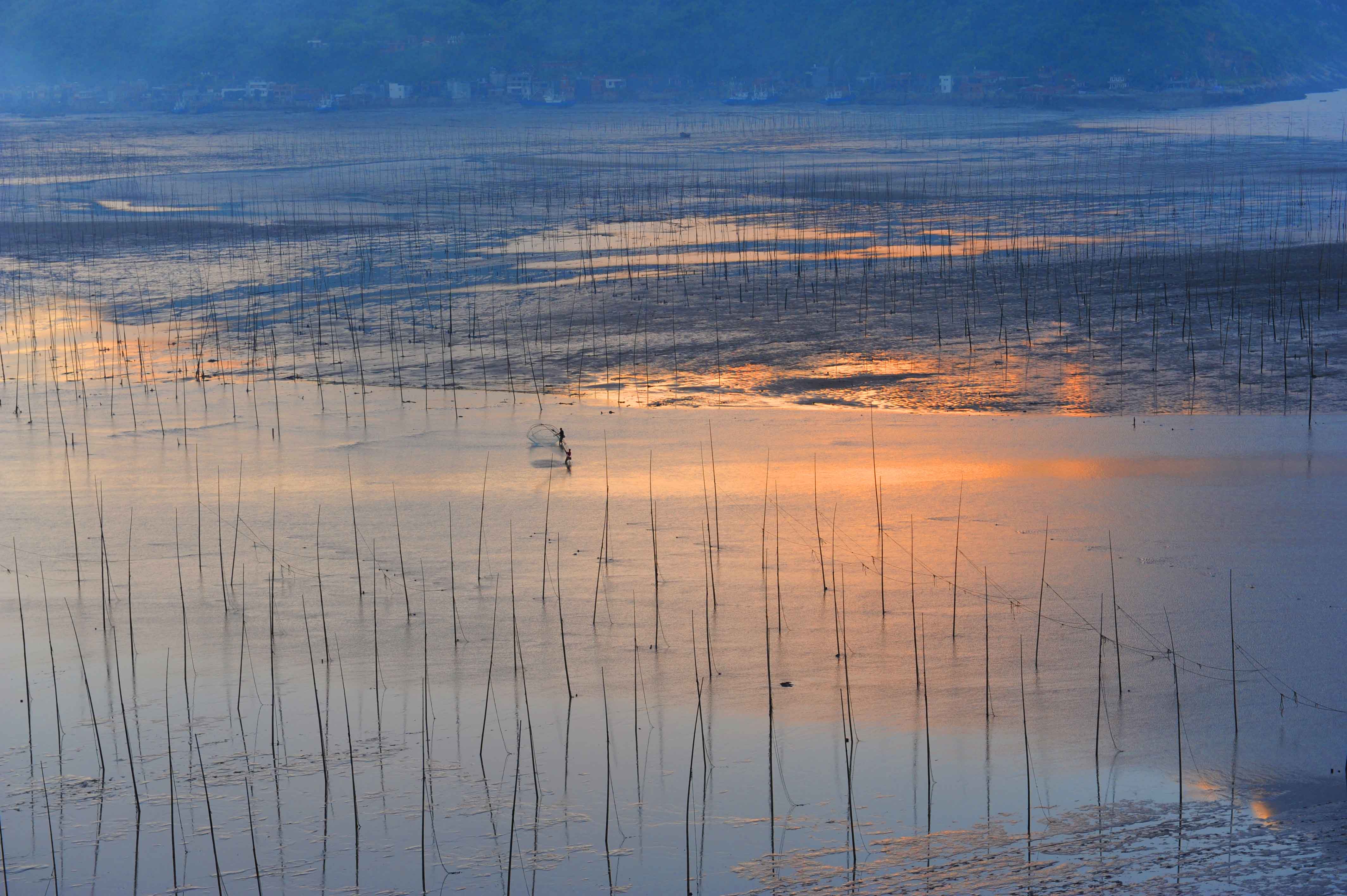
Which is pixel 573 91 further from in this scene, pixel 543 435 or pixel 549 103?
pixel 543 435

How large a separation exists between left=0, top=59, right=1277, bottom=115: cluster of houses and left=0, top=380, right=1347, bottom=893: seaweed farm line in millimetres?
64363

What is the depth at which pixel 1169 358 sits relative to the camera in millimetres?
11547

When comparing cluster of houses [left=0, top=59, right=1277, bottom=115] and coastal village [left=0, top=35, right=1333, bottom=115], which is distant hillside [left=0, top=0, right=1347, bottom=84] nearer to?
coastal village [left=0, top=35, right=1333, bottom=115]

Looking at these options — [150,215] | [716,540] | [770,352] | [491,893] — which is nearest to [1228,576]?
[716,540]

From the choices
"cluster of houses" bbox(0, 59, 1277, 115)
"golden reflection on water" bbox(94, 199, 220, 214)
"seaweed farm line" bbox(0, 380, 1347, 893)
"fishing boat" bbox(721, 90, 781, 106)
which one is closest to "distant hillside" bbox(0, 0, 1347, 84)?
"cluster of houses" bbox(0, 59, 1277, 115)

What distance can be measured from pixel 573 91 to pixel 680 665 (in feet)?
274

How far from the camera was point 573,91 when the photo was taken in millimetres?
85625

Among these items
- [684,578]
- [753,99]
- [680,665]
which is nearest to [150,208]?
[684,578]

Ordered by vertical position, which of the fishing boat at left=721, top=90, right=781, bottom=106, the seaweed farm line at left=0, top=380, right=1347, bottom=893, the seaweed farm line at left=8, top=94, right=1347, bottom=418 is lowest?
the seaweed farm line at left=0, top=380, right=1347, bottom=893

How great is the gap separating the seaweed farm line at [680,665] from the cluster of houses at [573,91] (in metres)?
64.4

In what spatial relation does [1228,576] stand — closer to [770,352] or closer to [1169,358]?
[1169,358]

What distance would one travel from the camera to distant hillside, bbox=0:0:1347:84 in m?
80.9

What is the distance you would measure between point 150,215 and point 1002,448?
2010cm

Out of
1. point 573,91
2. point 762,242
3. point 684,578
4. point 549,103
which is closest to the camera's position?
point 684,578
